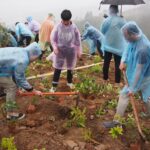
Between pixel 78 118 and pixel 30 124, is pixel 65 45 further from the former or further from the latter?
pixel 30 124

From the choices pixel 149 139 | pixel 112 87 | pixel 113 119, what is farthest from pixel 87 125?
pixel 112 87

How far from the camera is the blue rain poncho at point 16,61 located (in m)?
6.22

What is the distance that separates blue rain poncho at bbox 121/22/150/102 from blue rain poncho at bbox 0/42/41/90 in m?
1.33

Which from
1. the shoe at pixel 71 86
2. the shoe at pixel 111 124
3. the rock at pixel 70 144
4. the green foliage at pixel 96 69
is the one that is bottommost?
the green foliage at pixel 96 69

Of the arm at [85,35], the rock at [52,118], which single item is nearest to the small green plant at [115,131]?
the rock at [52,118]

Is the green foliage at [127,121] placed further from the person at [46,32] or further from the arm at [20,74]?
the person at [46,32]

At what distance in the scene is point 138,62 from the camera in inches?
236

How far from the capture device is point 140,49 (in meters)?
5.95

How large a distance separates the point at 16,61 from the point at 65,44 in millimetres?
1785

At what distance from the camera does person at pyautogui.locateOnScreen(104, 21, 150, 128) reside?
5.97 metres

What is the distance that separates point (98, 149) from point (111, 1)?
156 inches

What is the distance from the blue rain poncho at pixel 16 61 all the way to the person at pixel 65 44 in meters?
1.37

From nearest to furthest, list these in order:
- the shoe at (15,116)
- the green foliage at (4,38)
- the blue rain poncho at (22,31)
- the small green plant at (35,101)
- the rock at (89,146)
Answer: the rock at (89,146) → the shoe at (15,116) → the small green plant at (35,101) → the green foliage at (4,38) → the blue rain poncho at (22,31)

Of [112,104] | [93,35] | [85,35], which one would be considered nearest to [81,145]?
[112,104]
